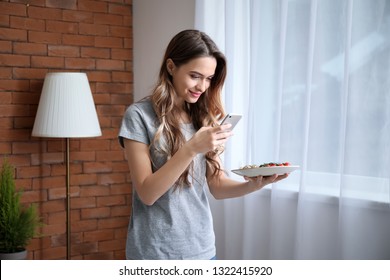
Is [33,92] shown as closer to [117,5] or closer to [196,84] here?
[117,5]

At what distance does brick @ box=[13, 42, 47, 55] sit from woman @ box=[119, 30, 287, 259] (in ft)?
6.18

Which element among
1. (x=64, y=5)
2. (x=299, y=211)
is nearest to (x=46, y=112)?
(x=64, y=5)

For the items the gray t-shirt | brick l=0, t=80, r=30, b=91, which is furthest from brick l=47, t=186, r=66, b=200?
the gray t-shirt

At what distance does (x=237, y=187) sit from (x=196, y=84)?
0.45 metres

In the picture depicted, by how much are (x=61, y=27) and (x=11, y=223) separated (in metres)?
1.41

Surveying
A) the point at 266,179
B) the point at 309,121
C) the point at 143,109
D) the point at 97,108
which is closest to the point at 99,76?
the point at 97,108

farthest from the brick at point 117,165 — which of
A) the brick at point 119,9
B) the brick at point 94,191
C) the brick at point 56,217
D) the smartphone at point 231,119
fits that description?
the smartphone at point 231,119

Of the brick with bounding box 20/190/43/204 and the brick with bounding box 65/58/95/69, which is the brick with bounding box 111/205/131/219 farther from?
the brick with bounding box 65/58/95/69

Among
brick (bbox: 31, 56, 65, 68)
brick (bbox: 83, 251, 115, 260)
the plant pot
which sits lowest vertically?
brick (bbox: 83, 251, 115, 260)

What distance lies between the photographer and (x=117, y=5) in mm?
4141

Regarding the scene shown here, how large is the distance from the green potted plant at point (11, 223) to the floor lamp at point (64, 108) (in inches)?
15.4

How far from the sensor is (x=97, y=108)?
13.3ft

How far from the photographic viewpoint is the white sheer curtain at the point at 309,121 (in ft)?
8.70

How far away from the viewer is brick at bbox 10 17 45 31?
12.1 ft
